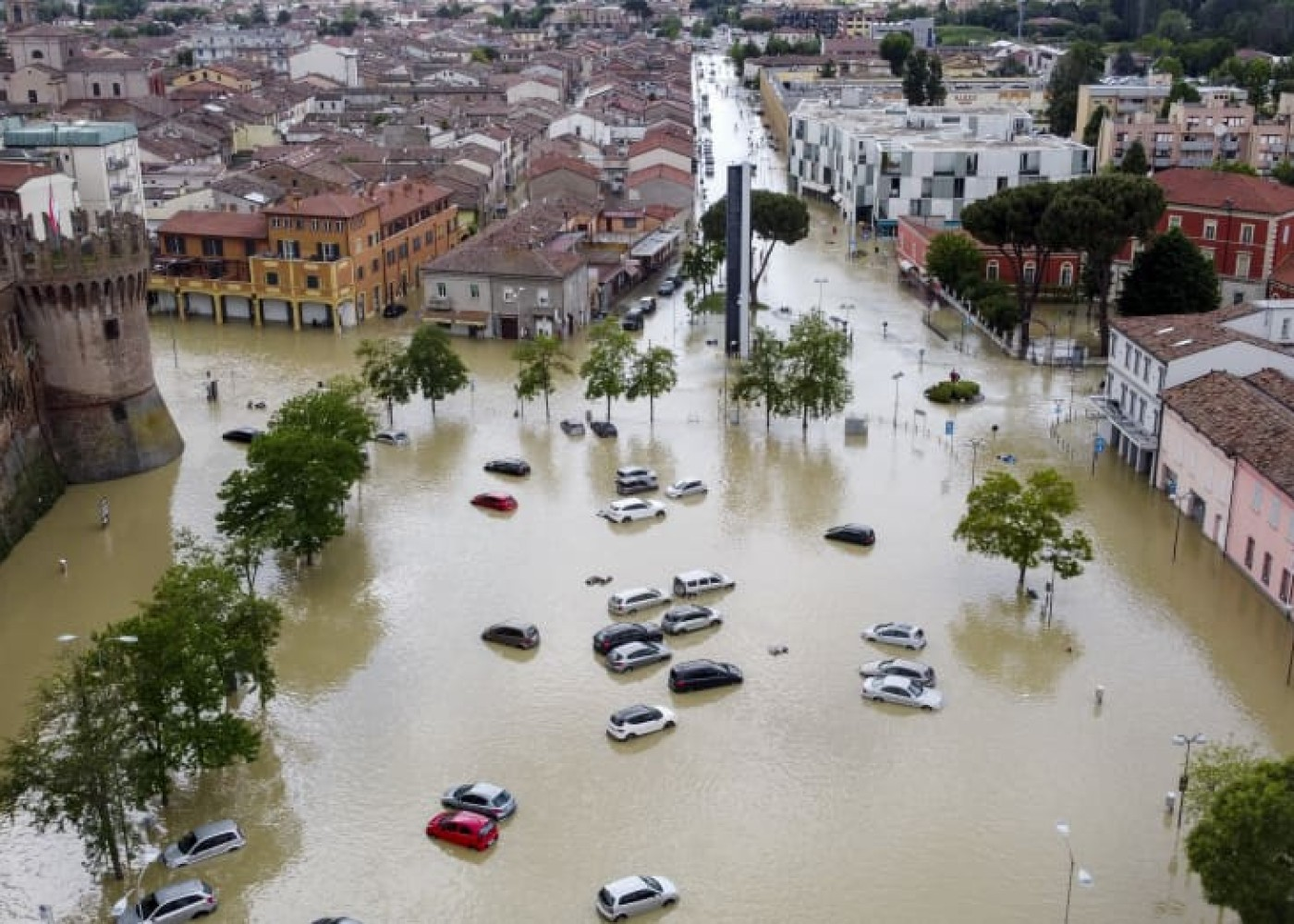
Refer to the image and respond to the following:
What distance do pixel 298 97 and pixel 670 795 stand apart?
3573 inches

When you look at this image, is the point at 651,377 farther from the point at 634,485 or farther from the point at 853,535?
the point at 853,535

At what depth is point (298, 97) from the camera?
10162cm

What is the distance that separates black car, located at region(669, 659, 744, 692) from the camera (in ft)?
79.6

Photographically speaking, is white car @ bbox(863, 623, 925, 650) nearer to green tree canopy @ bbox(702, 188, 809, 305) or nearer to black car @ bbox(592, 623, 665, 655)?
black car @ bbox(592, 623, 665, 655)

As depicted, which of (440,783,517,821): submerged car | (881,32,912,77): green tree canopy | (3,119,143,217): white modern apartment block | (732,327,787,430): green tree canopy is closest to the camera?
(440,783,517,821): submerged car

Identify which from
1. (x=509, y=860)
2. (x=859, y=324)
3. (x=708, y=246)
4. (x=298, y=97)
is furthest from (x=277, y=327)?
(x=298, y=97)

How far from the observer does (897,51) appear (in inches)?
5128

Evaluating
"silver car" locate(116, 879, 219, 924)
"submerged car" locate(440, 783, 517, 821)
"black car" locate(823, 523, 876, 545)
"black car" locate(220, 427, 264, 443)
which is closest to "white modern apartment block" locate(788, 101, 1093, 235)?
"black car" locate(823, 523, 876, 545)

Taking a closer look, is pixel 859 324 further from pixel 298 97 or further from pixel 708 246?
pixel 298 97

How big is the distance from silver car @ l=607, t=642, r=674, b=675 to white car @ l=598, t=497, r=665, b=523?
6.93 meters

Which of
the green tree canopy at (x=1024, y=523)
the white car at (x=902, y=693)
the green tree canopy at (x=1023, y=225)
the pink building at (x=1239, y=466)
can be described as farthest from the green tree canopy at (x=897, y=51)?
the white car at (x=902, y=693)

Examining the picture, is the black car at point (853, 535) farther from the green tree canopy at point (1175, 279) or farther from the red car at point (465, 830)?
the green tree canopy at point (1175, 279)

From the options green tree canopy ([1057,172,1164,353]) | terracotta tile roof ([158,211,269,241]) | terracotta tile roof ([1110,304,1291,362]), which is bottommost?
terracotta tile roof ([1110,304,1291,362])

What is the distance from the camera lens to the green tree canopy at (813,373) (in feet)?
124
